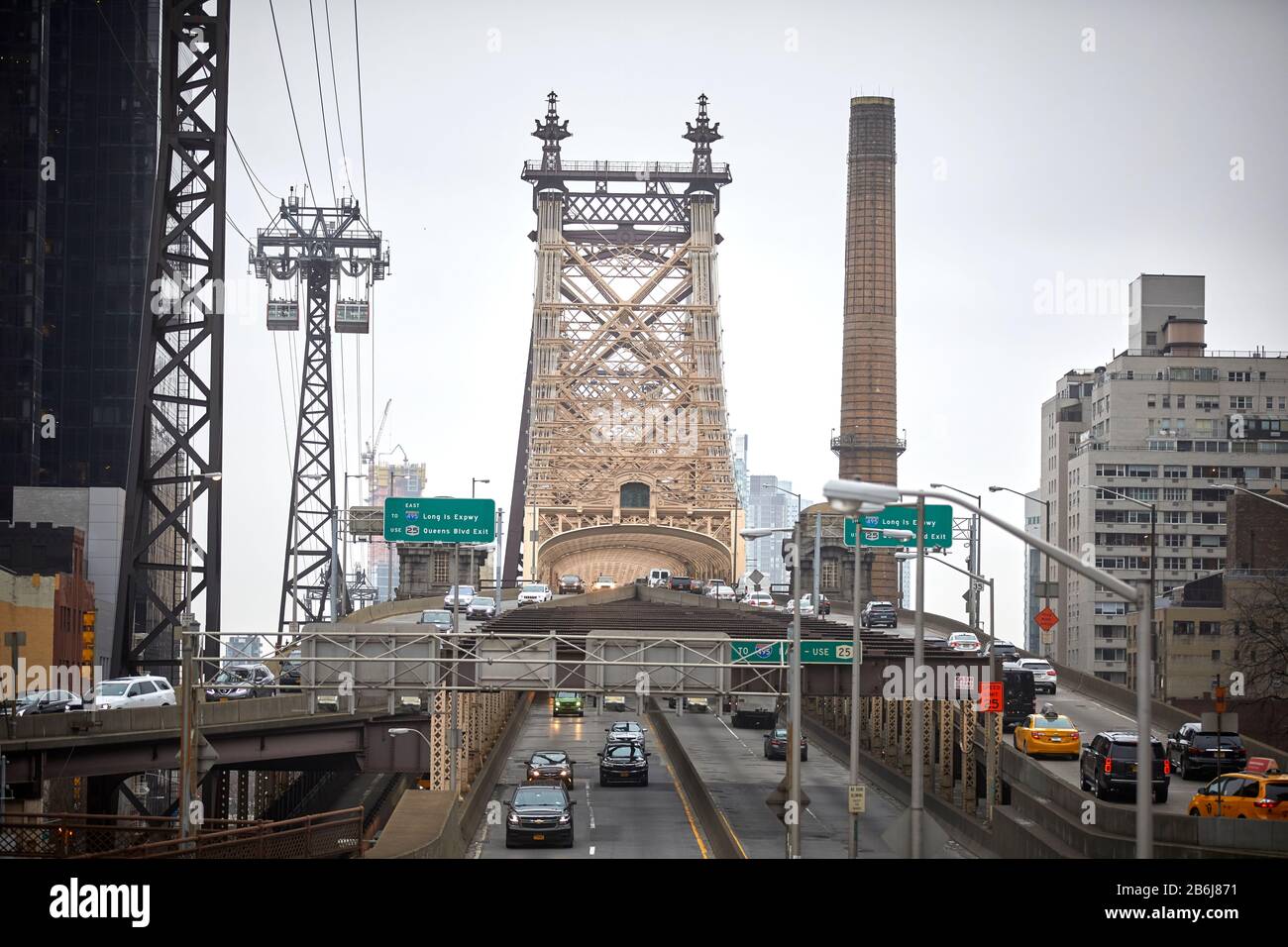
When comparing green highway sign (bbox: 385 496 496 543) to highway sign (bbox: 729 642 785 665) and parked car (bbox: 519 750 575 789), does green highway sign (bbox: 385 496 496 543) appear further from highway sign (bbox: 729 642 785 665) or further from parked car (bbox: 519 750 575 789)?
highway sign (bbox: 729 642 785 665)

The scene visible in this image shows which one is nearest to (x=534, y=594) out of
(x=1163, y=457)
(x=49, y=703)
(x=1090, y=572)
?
(x=49, y=703)

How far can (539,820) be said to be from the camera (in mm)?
43250

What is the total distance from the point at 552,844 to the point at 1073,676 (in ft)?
149

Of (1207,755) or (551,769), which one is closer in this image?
(1207,755)

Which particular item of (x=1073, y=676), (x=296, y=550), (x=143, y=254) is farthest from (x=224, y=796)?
(x=143, y=254)

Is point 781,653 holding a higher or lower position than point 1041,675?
higher

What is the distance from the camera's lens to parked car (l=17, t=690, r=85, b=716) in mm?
44875

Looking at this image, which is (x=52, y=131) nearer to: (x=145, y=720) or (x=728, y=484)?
(x=145, y=720)

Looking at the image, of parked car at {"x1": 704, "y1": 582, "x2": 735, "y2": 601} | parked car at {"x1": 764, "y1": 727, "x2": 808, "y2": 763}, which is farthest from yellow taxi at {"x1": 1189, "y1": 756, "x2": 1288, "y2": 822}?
parked car at {"x1": 704, "y1": 582, "x2": 735, "y2": 601}

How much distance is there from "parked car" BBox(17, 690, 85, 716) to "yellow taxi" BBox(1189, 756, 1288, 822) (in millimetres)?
27222

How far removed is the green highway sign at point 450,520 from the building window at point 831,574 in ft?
230

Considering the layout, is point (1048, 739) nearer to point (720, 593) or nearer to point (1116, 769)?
point (1116, 769)

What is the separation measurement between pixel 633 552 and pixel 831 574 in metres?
47.1
